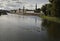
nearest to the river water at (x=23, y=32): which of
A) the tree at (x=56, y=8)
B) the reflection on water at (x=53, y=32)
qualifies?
the reflection on water at (x=53, y=32)

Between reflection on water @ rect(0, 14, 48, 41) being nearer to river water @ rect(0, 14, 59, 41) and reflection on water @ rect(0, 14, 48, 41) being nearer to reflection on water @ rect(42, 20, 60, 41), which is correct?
river water @ rect(0, 14, 59, 41)

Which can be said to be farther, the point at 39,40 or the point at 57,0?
the point at 57,0

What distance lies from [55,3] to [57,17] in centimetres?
438

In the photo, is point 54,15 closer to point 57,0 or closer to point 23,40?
point 57,0

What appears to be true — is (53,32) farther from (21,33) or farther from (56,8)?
(56,8)

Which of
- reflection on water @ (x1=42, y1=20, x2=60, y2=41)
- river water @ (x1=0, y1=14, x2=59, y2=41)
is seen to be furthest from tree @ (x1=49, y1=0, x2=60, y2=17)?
reflection on water @ (x1=42, y1=20, x2=60, y2=41)

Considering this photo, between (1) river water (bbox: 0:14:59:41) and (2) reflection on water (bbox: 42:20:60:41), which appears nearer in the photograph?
(1) river water (bbox: 0:14:59:41)

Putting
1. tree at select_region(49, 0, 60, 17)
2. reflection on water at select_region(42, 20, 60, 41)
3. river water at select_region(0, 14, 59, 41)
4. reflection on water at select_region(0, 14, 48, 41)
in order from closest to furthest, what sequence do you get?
reflection on water at select_region(0, 14, 48, 41) < river water at select_region(0, 14, 59, 41) < reflection on water at select_region(42, 20, 60, 41) < tree at select_region(49, 0, 60, 17)

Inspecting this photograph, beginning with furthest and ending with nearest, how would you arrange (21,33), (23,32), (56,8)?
(56,8), (23,32), (21,33)

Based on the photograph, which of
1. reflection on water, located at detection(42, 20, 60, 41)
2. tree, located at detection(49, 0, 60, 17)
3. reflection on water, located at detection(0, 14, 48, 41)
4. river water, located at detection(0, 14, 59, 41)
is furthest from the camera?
tree, located at detection(49, 0, 60, 17)

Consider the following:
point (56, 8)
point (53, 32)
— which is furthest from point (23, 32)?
point (56, 8)

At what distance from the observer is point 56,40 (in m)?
16.2

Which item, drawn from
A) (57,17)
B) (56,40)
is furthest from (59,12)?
(56,40)

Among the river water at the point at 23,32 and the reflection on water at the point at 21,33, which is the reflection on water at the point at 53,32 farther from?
the reflection on water at the point at 21,33
